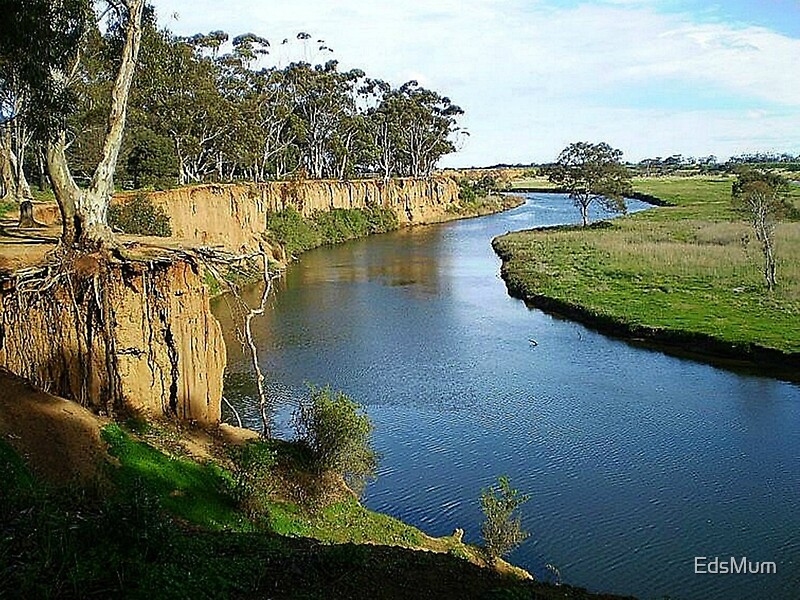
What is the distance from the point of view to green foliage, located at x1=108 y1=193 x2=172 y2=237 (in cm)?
3325

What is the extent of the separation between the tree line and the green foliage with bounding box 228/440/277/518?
Answer: 7.42 meters

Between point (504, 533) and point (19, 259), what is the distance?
35.0 ft

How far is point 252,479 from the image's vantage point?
48.8 ft

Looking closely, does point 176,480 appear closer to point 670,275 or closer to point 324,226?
point 670,275

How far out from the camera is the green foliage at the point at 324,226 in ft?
201

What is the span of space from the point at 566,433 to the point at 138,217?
21.0 m

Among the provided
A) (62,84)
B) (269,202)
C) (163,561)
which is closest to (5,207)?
(62,84)

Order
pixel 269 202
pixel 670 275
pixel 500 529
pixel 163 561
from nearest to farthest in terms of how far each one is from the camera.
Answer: pixel 163 561, pixel 500 529, pixel 670 275, pixel 269 202

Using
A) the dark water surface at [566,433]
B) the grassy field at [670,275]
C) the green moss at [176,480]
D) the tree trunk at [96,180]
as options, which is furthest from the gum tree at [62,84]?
the grassy field at [670,275]

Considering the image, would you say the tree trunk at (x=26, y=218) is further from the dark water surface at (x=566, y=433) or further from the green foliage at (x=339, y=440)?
the green foliage at (x=339, y=440)

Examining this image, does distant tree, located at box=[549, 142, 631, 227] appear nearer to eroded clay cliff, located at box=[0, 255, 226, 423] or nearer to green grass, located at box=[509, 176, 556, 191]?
eroded clay cliff, located at box=[0, 255, 226, 423]

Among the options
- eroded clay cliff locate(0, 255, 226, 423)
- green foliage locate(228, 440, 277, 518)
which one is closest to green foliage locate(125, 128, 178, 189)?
eroded clay cliff locate(0, 255, 226, 423)

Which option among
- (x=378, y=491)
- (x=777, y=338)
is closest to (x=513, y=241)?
(x=777, y=338)

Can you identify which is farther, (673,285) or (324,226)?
(324,226)
